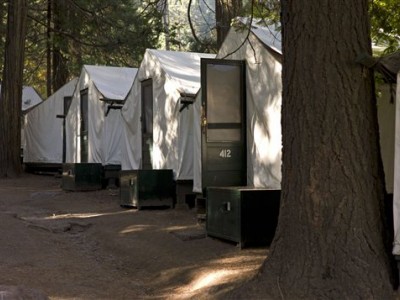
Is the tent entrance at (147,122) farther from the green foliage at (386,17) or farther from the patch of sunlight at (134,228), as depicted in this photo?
the green foliage at (386,17)

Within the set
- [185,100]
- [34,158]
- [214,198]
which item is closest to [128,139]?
[185,100]

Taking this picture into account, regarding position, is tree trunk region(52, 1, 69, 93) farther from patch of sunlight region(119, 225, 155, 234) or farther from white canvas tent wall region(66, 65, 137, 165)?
patch of sunlight region(119, 225, 155, 234)

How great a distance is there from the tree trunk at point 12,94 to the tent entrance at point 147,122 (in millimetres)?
6600

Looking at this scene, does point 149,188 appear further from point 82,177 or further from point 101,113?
point 101,113

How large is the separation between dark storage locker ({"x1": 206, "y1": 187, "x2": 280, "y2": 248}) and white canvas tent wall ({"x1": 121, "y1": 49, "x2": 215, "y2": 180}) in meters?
3.88

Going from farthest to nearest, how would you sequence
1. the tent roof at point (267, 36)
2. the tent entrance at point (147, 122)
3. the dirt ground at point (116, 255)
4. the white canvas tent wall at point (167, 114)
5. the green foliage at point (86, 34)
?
the green foliage at point (86, 34)
the tent entrance at point (147, 122)
the white canvas tent wall at point (167, 114)
the tent roof at point (267, 36)
the dirt ground at point (116, 255)

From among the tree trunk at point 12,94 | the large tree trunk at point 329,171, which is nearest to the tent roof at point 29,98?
the tree trunk at point 12,94

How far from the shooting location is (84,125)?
17.4 meters

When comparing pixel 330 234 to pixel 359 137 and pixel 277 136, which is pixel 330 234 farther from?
pixel 277 136

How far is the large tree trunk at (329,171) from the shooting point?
4898mm

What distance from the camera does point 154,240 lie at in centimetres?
869

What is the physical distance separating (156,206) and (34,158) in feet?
39.5

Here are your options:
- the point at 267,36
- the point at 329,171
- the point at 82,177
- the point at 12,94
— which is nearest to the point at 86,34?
the point at 12,94

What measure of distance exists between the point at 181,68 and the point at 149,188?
310 cm
